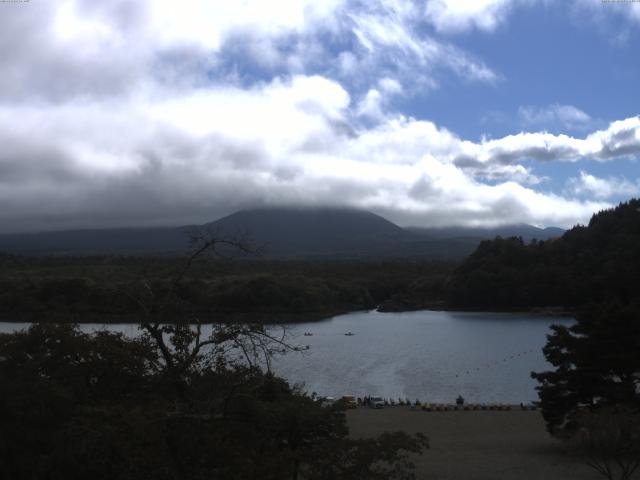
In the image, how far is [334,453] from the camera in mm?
6914

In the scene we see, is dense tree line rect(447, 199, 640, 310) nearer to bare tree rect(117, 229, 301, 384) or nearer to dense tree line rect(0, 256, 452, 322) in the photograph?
dense tree line rect(0, 256, 452, 322)

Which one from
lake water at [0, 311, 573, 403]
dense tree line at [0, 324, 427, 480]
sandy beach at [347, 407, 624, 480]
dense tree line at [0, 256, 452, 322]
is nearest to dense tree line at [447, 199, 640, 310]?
lake water at [0, 311, 573, 403]

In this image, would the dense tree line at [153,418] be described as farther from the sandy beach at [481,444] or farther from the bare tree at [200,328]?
the sandy beach at [481,444]

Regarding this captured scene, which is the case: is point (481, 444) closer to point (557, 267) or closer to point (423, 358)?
point (423, 358)

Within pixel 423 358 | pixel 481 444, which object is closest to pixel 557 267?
pixel 423 358

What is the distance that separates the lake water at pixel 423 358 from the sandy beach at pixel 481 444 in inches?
161

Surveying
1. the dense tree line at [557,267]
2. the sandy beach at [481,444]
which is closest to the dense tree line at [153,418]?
the sandy beach at [481,444]

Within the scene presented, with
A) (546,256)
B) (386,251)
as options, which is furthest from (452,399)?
(386,251)

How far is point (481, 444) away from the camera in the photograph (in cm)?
1691

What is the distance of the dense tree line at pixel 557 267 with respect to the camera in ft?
182

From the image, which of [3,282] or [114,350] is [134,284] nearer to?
[114,350]

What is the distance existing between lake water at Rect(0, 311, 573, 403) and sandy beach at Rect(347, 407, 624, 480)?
4.10 m

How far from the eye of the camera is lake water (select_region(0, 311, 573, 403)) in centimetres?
2745

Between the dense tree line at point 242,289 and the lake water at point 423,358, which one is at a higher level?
the dense tree line at point 242,289
